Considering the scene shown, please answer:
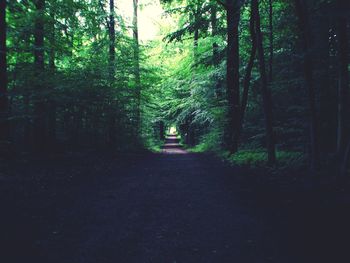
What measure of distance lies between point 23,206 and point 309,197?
593 centimetres

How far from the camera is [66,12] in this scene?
44.6 ft

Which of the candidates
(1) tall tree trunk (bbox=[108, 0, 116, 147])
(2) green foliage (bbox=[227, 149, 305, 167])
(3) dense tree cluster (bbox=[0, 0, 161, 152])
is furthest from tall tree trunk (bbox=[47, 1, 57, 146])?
(2) green foliage (bbox=[227, 149, 305, 167])

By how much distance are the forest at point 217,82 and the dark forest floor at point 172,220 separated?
100 inches

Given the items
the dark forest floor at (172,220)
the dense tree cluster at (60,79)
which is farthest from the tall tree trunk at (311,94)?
the dense tree cluster at (60,79)

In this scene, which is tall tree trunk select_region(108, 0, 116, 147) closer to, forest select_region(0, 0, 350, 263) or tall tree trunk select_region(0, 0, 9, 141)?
forest select_region(0, 0, 350, 263)

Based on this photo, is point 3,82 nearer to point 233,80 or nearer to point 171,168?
point 171,168

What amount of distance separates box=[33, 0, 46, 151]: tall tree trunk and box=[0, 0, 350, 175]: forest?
0.05 m

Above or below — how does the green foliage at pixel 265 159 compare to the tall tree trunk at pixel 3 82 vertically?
below

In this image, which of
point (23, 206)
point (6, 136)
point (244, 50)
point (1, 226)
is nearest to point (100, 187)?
point (23, 206)

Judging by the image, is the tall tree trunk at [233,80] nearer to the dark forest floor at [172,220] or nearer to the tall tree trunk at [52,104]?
the dark forest floor at [172,220]

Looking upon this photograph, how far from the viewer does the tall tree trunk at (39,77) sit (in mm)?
11244

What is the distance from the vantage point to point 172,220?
4.96 meters

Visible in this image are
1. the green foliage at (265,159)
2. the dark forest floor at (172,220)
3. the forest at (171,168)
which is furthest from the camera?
the green foliage at (265,159)

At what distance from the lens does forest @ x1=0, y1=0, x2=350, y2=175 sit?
360 inches
